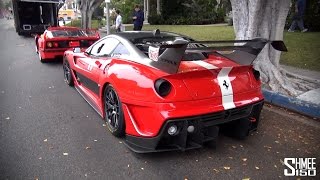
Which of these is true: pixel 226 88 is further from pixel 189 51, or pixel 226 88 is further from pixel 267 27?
pixel 267 27

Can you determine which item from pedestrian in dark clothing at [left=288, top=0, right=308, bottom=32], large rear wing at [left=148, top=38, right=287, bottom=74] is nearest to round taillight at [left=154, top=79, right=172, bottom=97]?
large rear wing at [left=148, top=38, right=287, bottom=74]

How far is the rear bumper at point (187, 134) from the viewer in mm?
3227

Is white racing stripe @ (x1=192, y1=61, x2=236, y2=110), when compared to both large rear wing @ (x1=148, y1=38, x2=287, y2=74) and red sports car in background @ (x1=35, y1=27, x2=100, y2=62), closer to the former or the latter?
large rear wing @ (x1=148, y1=38, x2=287, y2=74)

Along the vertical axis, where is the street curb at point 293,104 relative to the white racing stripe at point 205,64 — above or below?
below

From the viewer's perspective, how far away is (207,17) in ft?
83.4

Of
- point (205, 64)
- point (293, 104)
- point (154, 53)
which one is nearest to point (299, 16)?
point (293, 104)

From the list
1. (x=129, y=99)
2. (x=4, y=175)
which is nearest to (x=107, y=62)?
(x=129, y=99)

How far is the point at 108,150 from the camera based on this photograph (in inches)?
146

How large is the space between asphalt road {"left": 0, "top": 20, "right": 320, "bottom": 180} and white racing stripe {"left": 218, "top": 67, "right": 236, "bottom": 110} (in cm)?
61

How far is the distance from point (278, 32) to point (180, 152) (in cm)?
373

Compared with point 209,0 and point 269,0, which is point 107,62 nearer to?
point 269,0

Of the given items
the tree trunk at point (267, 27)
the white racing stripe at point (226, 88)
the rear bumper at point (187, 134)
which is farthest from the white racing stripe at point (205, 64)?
the tree trunk at point (267, 27)

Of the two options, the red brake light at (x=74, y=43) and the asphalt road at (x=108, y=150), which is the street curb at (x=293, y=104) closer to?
the asphalt road at (x=108, y=150)

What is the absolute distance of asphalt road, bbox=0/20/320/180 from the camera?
10.6ft
